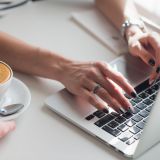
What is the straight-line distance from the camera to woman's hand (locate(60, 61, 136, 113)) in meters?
0.96

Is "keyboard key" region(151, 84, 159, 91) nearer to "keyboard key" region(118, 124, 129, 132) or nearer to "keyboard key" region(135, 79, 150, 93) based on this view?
"keyboard key" region(135, 79, 150, 93)

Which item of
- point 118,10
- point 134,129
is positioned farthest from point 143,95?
point 118,10

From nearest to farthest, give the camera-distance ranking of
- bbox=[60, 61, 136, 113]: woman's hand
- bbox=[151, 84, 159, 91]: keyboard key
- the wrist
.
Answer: bbox=[60, 61, 136, 113]: woman's hand, bbox=[151, 84, 159, 91]: keyboard key, the wrist

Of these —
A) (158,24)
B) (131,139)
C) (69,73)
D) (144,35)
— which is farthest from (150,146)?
(158,24)

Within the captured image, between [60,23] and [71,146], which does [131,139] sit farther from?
[60,23]

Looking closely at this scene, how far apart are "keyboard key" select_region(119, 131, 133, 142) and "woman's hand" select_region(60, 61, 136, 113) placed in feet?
0.22

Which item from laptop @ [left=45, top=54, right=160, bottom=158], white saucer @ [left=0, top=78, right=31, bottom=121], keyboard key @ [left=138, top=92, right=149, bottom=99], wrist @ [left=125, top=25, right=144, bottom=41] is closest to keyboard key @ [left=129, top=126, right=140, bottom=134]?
laptop @ [left=45, top=54, right=160, bottom=158]

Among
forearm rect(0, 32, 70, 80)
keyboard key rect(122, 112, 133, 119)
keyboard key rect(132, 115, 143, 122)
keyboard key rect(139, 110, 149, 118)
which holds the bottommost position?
forearm rect(0, 32, 70, 80)

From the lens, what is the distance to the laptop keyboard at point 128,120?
0.90m

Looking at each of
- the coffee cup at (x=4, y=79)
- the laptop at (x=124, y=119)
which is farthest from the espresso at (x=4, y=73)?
the laptop at (x=124, y=119)

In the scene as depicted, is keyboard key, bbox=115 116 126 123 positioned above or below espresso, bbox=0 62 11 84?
below

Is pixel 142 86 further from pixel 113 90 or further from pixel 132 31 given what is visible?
pixel 132 31

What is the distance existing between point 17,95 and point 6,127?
0.39 ft

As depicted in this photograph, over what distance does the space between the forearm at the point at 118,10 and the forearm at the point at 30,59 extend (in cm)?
29
